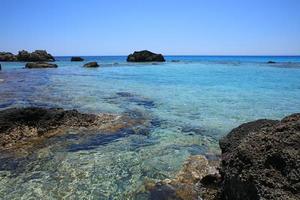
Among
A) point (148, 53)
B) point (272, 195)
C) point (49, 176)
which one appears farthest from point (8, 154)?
point (148, 53)

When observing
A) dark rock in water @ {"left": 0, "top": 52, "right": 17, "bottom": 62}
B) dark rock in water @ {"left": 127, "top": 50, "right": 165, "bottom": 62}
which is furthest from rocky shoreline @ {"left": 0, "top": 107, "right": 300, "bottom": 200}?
dark rock in water @ {"left": 0, "top": 52, "right": 17, "bottom": 62}

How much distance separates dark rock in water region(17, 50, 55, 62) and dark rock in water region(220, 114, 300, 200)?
9050 cm

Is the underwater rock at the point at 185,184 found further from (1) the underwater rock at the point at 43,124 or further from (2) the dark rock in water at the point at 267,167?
(1) the underwater rock at the point at 43,124

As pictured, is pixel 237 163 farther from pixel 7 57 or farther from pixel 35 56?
pixel 7 57

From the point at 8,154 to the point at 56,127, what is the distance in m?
2.53

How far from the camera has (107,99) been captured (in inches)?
738

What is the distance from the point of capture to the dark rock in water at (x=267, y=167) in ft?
14.8

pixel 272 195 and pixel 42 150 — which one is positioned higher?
pixel 272 195

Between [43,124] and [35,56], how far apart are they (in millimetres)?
85579

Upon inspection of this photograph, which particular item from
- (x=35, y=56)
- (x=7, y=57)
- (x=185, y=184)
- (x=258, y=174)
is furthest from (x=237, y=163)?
(x=7, y=57)

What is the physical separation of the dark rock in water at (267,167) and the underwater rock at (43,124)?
19.7 feet

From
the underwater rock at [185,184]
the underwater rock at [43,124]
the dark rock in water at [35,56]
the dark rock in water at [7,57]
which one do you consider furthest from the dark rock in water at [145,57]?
the underwater rock at [185,184]

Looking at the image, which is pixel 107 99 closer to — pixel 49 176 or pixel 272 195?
pixel 49 176

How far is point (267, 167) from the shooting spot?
15.8ft
